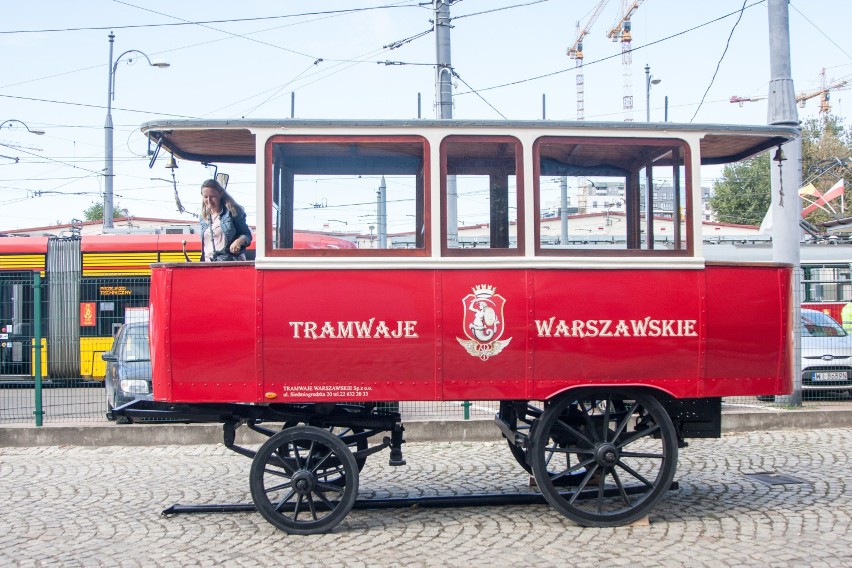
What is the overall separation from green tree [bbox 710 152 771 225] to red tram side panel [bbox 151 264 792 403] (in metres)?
52.8

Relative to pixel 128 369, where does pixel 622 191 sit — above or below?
above

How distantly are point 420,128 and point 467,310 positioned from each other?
4.56 feet

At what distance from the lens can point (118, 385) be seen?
11.2 meters

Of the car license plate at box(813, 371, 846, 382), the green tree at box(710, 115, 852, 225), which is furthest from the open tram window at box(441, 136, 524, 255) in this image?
the green tree at box(710, 115, 852, 225)

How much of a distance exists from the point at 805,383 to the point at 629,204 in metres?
8.04

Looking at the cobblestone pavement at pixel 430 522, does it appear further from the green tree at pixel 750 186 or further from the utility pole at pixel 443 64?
the green tree at pixel 750 186

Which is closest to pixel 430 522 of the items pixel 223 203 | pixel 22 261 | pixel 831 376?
pixel 223 203

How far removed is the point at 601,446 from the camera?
6.35 meters

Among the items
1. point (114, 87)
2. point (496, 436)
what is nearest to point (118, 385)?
point (496, 436)

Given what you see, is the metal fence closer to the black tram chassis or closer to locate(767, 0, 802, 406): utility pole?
locate(767, 0, 802, 406): utility pole

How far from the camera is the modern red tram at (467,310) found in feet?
19.9

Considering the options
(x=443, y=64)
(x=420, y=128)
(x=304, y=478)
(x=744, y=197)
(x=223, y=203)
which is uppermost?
(x=744, y=197)

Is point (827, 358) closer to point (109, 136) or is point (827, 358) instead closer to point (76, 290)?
point (76, 290)

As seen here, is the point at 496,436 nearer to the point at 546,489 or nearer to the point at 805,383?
the point at 546,489
